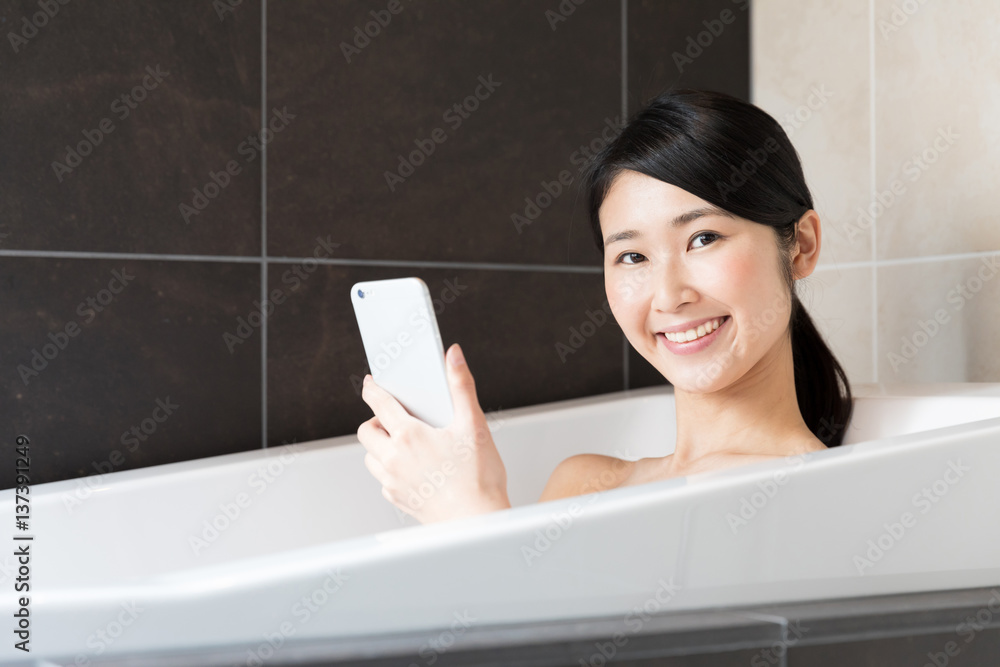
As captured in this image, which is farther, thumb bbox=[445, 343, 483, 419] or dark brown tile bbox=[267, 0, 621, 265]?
dark brown tile bbox=[267, 0, 621, 265]

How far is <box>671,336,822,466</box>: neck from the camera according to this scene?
1.06 metres
